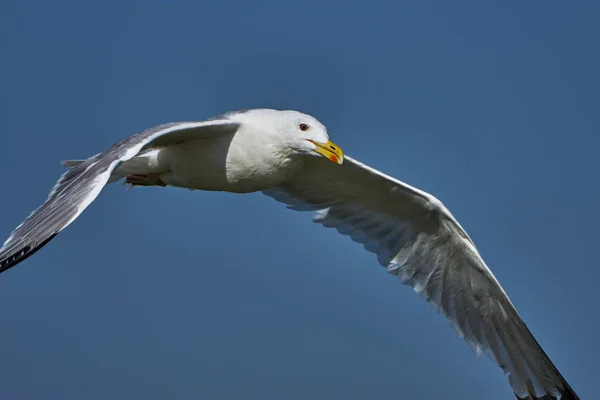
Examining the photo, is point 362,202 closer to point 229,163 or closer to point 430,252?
point 430,252

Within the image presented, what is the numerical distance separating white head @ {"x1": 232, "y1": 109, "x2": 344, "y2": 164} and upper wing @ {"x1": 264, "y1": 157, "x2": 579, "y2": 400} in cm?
136

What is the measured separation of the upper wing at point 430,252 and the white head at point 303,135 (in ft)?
4.45

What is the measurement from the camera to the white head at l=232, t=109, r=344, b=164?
10.7 m

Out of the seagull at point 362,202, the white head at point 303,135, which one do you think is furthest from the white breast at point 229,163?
the white head at point 303,135

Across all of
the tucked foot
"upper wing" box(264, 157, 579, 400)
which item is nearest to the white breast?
the tucked foot

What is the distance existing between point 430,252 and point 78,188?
4.84 m

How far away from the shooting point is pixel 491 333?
1254 centimetres

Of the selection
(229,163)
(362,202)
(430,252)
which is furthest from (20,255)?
(430,252)

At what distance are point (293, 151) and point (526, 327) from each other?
3639 millimetres

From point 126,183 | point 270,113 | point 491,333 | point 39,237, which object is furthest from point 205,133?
point 491,333

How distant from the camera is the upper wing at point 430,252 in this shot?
486 inches

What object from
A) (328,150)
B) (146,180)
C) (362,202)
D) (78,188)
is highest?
(362,202)

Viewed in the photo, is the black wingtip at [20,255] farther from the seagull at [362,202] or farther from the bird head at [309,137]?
the bird head at [309,137]

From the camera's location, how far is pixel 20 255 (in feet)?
28.6
